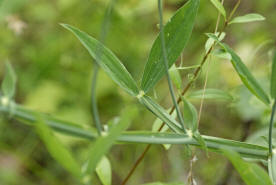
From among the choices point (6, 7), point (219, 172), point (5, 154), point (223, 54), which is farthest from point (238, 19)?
point (5, 154)

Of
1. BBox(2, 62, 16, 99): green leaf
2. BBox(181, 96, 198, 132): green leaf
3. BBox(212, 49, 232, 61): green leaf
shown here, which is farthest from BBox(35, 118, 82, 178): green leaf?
BBox(212, 49, 232, 61): green leaf

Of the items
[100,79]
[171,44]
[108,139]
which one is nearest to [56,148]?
[108,139]

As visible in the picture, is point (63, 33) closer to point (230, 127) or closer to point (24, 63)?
point (24, 63)

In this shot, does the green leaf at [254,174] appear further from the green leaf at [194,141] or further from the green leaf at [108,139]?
the green leaf at [108,139]

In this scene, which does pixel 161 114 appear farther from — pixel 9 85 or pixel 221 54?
pixel 9 85

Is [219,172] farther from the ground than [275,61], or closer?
closer

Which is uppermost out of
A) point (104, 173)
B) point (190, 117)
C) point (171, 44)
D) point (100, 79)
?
point (171, 44)

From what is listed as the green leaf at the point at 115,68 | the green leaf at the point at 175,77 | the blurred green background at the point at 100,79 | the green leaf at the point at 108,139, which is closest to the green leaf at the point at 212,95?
the green leaf at the point at 175,77
